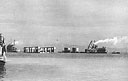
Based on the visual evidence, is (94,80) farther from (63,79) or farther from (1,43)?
(1,43)

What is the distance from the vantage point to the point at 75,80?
5831 centimetres

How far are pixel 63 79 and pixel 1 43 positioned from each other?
102ft

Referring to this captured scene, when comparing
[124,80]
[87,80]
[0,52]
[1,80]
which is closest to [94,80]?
[87,80]

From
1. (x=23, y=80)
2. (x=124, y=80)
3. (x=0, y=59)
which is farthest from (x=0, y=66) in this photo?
(x=124, y=80)

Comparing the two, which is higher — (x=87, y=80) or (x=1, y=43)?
(x=1, y=43)

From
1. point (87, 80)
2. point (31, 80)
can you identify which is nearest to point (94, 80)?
point (87, 80)

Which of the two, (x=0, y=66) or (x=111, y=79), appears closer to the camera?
(x=111, y=79)

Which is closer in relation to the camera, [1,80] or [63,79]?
[1,80]

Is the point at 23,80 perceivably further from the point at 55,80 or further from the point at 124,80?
the point at 124,80

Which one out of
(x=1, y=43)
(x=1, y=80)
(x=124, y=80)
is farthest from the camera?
(x=1, y=43)

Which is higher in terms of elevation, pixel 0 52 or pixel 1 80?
pixel 0 52

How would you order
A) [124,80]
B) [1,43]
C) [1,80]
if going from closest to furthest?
1. [1,80]
2. [124,80]
3. [1,43]

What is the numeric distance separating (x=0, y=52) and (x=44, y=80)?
31457 millimetres

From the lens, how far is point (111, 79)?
2404 inches
